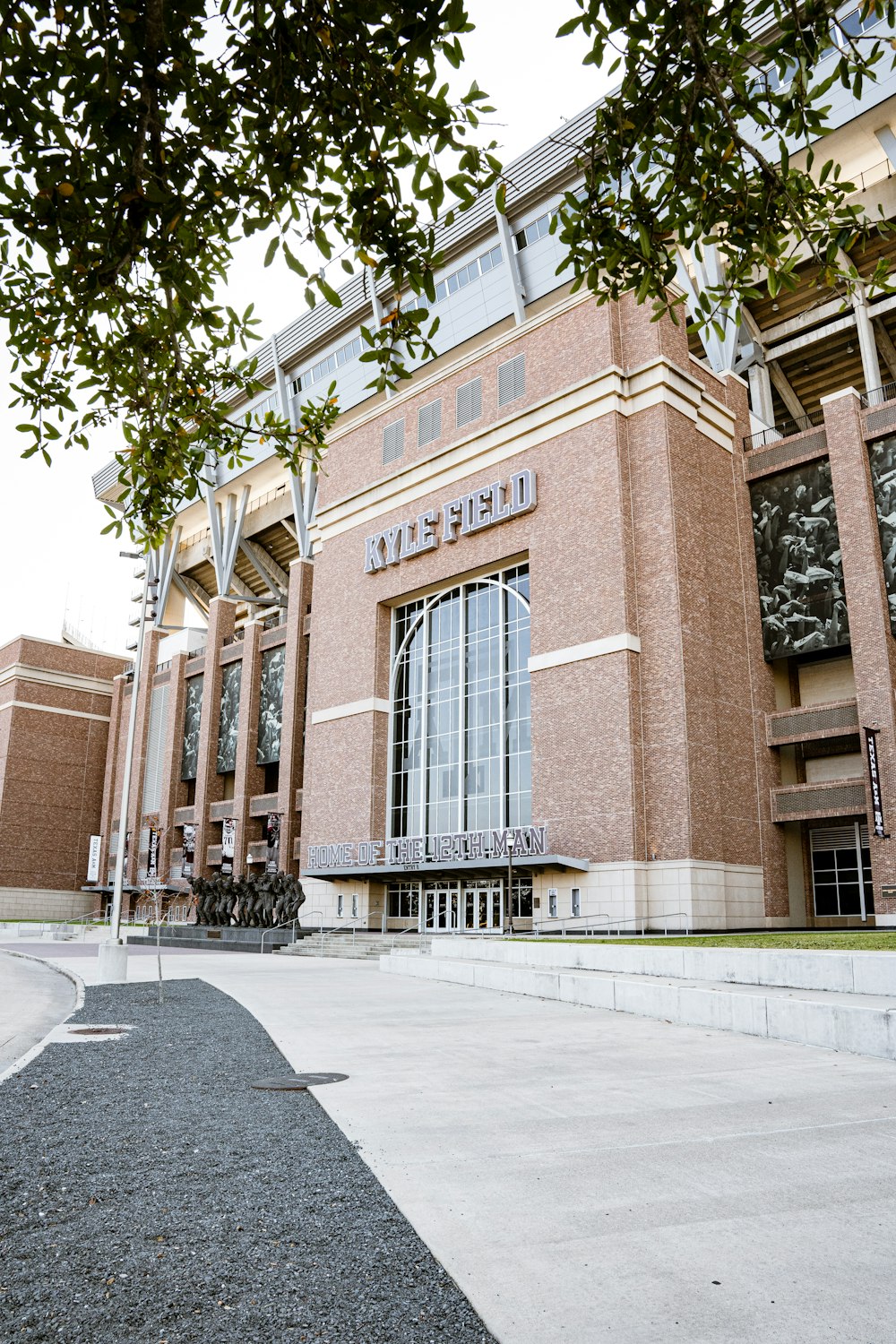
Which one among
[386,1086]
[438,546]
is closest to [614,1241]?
[386,1086]

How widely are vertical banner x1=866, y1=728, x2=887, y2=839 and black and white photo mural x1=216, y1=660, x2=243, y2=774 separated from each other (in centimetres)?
3613

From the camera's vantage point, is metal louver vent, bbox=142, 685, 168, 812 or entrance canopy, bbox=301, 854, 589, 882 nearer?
entrance canopy, bbox=301, 854, 589, 882

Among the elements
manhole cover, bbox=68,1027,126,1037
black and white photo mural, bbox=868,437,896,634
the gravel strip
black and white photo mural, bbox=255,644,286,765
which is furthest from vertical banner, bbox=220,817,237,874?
the gravel strip

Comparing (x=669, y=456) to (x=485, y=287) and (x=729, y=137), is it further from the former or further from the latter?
(x=729, y=137)

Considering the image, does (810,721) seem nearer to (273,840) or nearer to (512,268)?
(512,268)

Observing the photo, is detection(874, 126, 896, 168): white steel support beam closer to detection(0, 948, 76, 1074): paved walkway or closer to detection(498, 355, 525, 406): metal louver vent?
detection(498, 355, 525, 406): metal louver vent

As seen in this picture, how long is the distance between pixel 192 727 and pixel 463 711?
2872 cm

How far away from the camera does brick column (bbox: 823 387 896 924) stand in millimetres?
28984

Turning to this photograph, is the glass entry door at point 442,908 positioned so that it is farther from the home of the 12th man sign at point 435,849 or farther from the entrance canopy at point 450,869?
the home of the 12th man sign at point 435,849

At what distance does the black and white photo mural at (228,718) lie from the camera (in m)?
56.8

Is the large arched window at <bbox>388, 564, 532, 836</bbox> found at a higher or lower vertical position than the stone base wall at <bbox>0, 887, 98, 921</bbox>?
higher

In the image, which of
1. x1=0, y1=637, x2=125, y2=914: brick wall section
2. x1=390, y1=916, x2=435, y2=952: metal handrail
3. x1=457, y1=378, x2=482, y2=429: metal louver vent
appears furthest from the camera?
x1=0, y1=637, x2=125, y2=914: brick wall section

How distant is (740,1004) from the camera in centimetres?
1093

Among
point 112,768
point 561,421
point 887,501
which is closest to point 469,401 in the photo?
point 561,421
